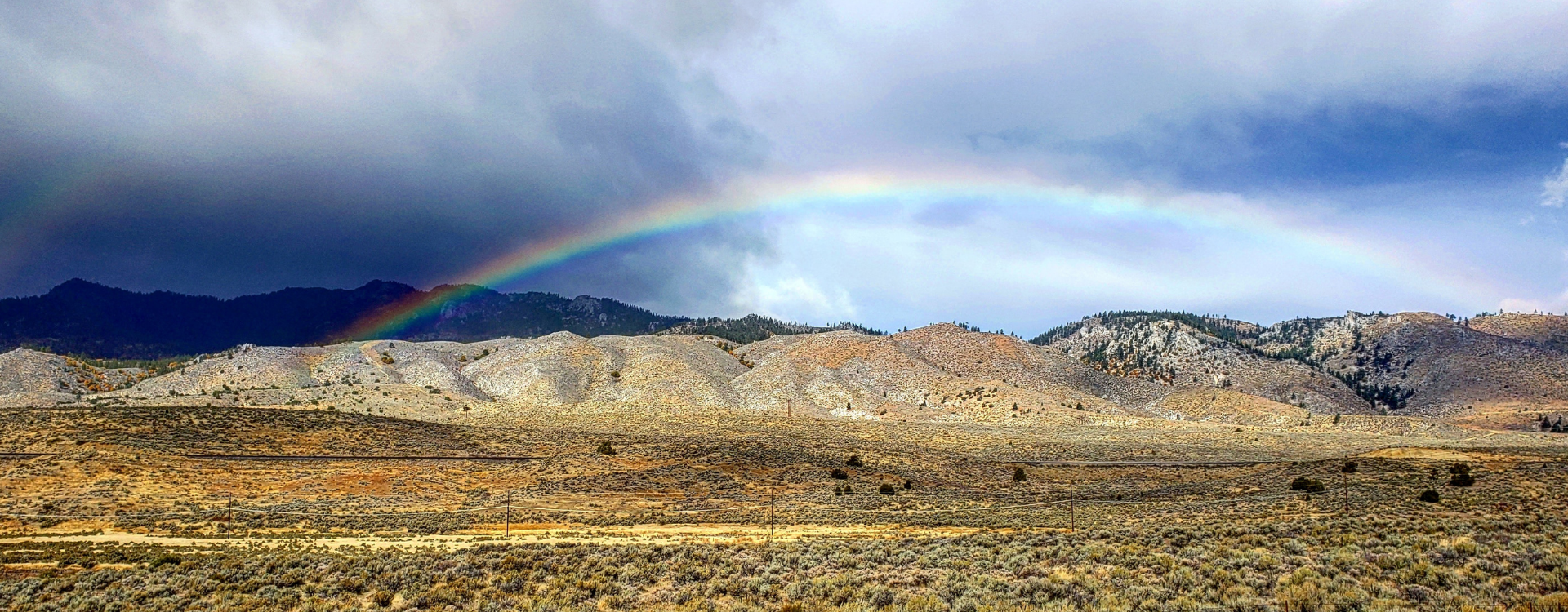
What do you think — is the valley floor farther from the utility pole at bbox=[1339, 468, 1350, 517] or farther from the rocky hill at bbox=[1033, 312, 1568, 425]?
the rocky hill at bbox=[1033, 312, 1568, 425]

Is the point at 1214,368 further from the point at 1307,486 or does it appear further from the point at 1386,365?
the point at 1307,486

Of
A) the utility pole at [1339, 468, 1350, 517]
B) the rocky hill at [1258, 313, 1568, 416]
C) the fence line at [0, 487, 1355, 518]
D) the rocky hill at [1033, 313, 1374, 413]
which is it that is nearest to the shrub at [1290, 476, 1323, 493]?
the fence line at [0, 487, 1355, 518]

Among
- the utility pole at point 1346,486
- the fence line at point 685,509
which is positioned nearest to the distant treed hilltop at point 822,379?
the fence line at point 685,509

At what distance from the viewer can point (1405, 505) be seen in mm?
35000

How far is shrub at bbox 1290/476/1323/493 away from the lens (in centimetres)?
4219

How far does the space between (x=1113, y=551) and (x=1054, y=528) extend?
385 inches

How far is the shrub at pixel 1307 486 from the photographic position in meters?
42.2

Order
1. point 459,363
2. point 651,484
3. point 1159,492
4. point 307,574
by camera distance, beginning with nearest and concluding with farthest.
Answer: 1. point 307,574
2. point 1159,492
3. point 651,484
4. point 459,363

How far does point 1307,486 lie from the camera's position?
42812 millimetres

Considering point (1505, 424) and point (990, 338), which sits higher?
point (990, 338)

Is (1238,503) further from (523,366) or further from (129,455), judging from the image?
(523,366)

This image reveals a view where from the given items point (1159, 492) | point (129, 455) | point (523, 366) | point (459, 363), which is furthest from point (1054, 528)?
point (459, 363)

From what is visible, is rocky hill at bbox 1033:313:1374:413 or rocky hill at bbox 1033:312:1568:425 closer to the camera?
rocky hill at bbox 1033:312:1568:425

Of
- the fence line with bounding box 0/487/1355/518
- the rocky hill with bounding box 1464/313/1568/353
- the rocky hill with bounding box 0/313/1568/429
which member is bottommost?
the fence line with bounding box 0/487/1355/518
